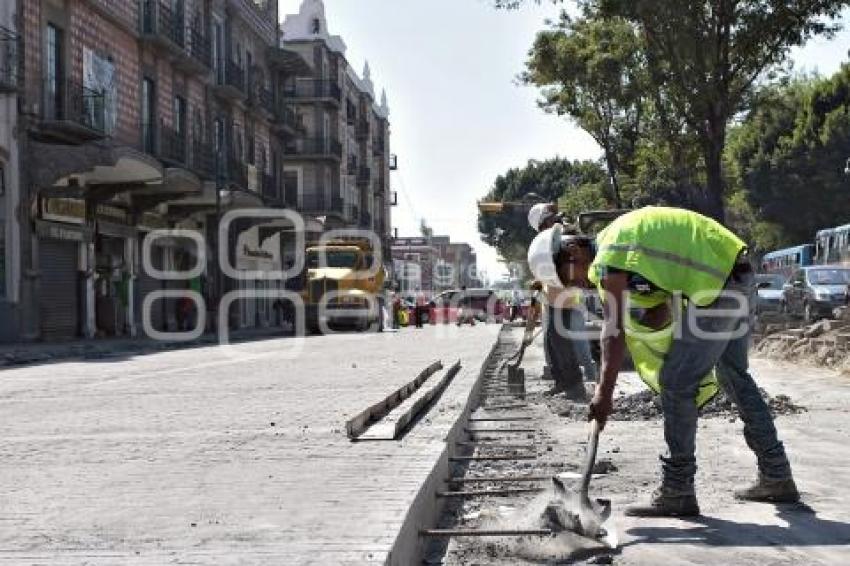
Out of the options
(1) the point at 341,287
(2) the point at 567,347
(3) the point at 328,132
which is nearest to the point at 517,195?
(3) the point at 328,132

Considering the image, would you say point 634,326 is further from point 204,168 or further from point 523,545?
point 204,168

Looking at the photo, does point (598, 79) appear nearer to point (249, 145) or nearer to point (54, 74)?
point (54, 74)

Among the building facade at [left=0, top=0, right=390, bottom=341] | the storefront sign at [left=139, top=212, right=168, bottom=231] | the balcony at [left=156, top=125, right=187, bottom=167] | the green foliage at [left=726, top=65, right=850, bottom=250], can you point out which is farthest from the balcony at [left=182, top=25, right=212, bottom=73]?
the green foliage at [left=726, top=65, right=850, bottom=250]

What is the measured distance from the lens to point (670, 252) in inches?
201

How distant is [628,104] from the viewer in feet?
108

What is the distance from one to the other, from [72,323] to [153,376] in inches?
592

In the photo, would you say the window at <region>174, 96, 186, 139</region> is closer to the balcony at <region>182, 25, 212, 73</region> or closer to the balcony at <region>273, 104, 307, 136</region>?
the balcony at <region>182, 25, 212, 73</region>

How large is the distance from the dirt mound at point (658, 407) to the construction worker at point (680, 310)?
384cm

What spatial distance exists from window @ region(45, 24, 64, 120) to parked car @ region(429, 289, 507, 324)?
2588 centimetres

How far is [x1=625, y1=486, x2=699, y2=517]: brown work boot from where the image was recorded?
5328 millimetres

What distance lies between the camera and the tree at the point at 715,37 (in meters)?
21.8

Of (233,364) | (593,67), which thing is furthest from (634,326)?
(593,67)

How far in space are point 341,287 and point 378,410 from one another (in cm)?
2747

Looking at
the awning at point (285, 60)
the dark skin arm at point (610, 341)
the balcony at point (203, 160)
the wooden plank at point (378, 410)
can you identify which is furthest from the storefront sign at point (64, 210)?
the dark skin arm at point (610, 341)
